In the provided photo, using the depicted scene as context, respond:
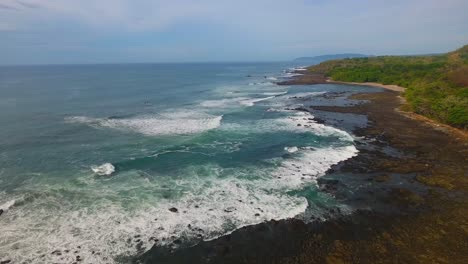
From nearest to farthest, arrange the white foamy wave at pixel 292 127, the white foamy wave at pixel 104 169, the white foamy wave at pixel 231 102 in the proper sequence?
the white foamy wave at pixel 104 169
the white foamy wave at pixel 292 127
the white foamy wave at pixel 231 102

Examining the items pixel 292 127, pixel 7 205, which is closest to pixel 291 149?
pixel 292 127

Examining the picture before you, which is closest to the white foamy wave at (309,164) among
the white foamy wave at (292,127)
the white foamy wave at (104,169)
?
the white foamy wave at (292,127)

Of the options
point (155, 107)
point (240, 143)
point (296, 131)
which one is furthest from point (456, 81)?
point (155, 107)

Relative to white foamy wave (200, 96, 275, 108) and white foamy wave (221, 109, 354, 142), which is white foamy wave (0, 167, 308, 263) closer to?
white foamy wave (221, 109, 354, 142)

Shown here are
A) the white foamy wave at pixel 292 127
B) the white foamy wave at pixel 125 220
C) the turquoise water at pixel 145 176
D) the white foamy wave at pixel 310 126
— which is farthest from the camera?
the white foamy wave at pixel 292 127

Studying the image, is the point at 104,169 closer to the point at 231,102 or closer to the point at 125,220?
the point at 125,220

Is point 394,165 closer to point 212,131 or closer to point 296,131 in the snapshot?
point 296,131

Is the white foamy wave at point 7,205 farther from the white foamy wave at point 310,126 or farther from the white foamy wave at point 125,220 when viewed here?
the white foamy wave at point 310,126
